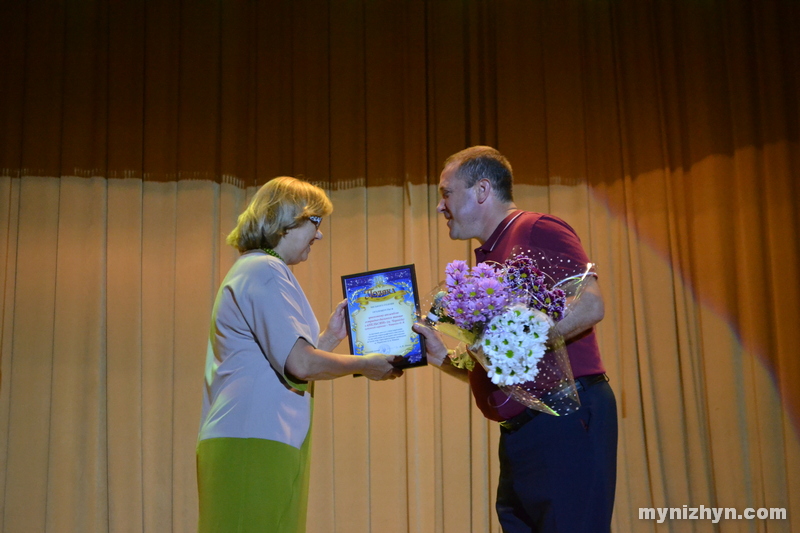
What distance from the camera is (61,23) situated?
14.9 feet

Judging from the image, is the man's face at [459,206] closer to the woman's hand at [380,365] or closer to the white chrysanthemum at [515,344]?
the woman's hand at [380,365]

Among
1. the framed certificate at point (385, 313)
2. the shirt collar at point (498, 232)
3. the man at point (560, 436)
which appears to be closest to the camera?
the man at point (560, 436)

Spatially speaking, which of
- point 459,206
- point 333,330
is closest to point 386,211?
point 333,330

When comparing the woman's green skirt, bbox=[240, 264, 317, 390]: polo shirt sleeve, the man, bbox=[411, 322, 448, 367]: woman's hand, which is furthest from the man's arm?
the woman's green skirt

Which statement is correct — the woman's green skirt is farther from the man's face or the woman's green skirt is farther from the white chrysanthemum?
the man's face

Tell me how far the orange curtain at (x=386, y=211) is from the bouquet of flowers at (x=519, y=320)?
2316 mm

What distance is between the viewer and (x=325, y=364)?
2230mm

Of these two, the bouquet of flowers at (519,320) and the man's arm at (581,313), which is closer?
the bouquet of flowers at (519,320)

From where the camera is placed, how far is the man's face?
8.29ft

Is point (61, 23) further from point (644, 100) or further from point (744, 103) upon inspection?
point (744, 103)

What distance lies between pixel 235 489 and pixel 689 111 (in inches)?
152

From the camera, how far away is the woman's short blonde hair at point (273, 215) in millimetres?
2439

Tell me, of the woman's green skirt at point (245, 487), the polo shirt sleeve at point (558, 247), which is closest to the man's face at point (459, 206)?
the polo shirt sleeve at point (558, 247)

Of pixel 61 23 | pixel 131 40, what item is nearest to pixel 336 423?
pixel 131 40
